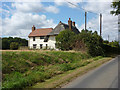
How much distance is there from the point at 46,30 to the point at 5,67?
38.3 meters

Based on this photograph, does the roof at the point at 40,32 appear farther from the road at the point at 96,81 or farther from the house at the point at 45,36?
the road at the point at 96,81

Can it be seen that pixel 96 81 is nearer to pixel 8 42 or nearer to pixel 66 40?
pixel 66 40

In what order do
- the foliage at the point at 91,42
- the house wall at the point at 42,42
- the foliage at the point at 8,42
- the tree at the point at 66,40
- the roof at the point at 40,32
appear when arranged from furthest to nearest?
the roof at the point at 40,32 < the house wall at the point at 42,42 < the foliage at the point at 8,42 < the tree at the point at 66,40 < the foliage at the point at 91,42

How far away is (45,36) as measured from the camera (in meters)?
44.0

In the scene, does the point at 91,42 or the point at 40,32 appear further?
the point at 40,32

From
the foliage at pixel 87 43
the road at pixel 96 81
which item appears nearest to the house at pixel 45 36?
the foliage at pixel 87 43

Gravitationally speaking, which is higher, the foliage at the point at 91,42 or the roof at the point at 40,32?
the roof at the point at 40,32

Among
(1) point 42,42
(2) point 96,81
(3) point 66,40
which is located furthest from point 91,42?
(1) point 42,42

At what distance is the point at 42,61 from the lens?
42.4 ft

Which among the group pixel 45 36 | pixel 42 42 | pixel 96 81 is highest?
pixel 45 36

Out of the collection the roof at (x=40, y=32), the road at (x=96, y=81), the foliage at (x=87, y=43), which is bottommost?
the road at (x=96, y=81)

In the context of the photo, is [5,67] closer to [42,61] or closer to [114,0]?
[42,61]

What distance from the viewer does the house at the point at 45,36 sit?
138 feet

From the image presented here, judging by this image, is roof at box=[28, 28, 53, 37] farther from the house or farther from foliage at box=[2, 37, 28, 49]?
foliage at box=[2, 37, 28, 49]
